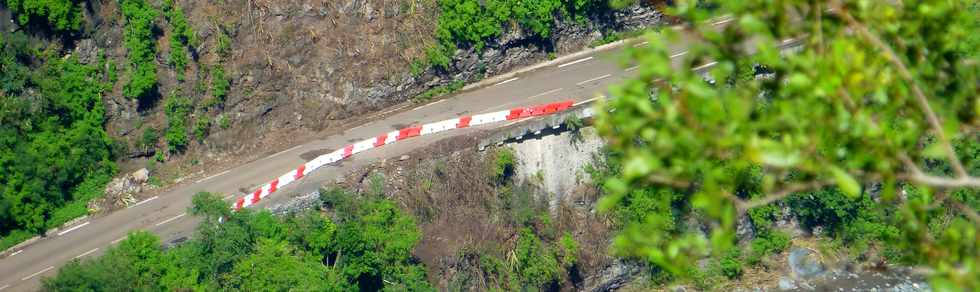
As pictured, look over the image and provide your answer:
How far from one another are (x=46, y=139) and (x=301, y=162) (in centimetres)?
635

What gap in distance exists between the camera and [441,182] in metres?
25.2

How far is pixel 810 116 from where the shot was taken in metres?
6.04

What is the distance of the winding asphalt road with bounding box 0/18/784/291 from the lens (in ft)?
74.1

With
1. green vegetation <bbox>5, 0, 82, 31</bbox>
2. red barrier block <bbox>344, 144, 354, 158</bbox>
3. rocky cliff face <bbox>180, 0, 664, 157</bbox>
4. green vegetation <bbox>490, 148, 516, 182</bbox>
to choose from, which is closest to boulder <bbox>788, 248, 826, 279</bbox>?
green vegetation <bbox>490, 148, 516, 182</bbox>

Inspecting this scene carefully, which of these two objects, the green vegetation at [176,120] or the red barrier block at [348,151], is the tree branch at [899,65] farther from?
the green vegetation at [176,120]

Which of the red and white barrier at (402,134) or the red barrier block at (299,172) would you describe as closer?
the red and white barrier at (402,134)

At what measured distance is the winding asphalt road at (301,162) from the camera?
22.6 metres

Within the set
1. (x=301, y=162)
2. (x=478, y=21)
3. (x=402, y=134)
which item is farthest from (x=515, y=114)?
(x=301, y=162)

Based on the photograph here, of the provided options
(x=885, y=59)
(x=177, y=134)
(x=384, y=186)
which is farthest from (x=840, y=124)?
(x=177, y=134)

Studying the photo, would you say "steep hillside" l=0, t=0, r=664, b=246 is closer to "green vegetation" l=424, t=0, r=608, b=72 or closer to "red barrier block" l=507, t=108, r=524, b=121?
"green vegetation" l=424, t=0, r=608, b=72

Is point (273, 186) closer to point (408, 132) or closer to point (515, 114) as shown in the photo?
point (408, 132)

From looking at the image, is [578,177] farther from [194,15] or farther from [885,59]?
[885,59]

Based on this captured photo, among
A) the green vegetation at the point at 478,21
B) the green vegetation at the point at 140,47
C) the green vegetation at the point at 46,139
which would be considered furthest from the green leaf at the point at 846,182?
the green vegetation at the point at 140,47

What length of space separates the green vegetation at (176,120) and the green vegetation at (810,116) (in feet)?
70.9
